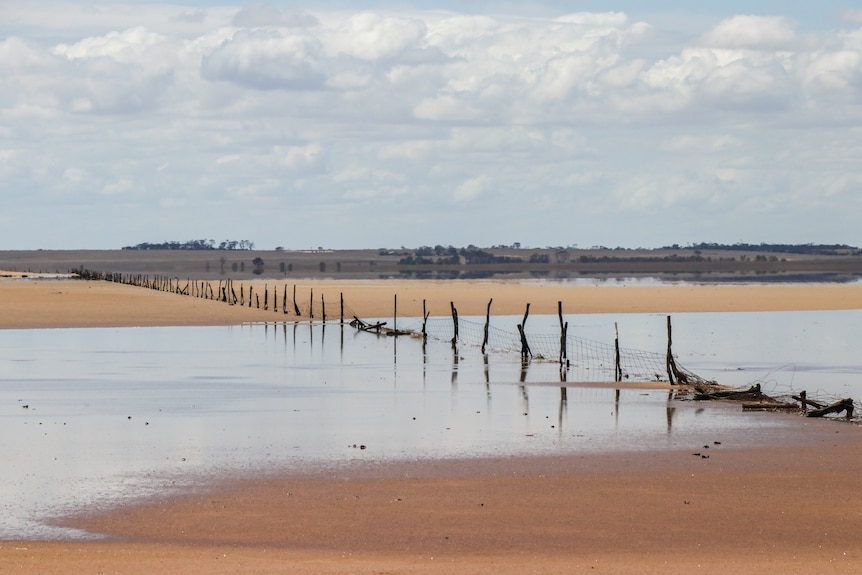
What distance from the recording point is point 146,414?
2516 centimetres

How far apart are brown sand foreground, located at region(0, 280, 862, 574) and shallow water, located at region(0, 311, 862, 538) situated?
1171mm

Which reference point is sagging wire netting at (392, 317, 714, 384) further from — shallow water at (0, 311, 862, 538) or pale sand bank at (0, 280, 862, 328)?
pale sand bank at (0, 280, 862, 328)

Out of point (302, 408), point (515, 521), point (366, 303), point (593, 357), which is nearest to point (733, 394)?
point (302, 408)

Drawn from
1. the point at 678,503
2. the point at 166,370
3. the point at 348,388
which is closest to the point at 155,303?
the point at 166,370

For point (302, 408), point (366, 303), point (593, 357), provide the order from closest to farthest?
point (302, 408), point (593, 357), point (366, 303)

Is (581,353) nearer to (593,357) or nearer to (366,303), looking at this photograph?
(593,357)

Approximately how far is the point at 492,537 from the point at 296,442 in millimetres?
8015

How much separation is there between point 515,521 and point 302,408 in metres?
12.3

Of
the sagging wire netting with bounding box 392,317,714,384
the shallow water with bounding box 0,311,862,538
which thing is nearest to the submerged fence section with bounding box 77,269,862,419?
the sagging wire netting with bounding box 392,317,714,384

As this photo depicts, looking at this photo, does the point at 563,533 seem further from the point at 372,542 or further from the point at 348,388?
the point at 348,388

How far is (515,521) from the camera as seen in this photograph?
48.8ft

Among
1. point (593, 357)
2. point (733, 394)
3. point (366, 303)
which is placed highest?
point (366, 303)

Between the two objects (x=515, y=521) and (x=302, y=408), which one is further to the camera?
(x=302, y=408)

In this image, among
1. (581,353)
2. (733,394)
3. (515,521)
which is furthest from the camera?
(581,353)
